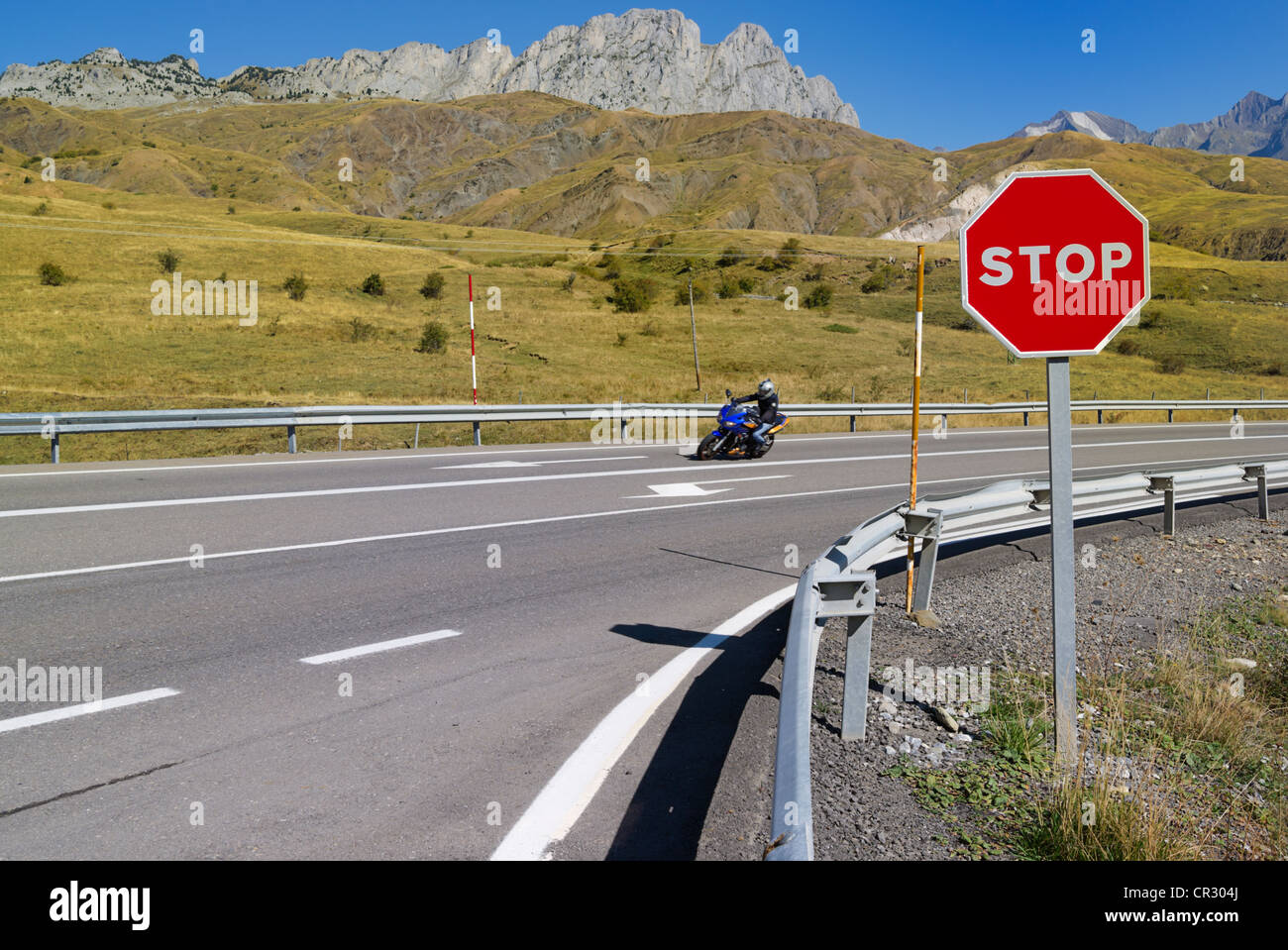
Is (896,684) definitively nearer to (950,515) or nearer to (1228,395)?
(950,515)

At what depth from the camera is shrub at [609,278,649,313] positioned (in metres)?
60.7

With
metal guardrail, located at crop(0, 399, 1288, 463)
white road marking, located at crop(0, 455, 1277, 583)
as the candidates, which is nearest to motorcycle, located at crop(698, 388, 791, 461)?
white road marking, located at crop(0, 455, 1277, 583)

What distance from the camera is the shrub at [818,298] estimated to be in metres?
70.5

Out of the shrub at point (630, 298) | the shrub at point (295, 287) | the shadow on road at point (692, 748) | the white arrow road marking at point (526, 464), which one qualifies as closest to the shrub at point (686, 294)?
the shrub at point (630, 298)

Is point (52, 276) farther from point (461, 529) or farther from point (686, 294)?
point (461, 529)

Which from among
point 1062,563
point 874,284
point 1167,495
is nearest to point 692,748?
point 1062,563

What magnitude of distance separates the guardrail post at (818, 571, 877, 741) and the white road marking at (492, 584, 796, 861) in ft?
3.59

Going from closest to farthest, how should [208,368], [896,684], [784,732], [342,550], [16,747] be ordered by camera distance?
[784,732]
[16,747]
[896,684]
[342,550]
[208,368]

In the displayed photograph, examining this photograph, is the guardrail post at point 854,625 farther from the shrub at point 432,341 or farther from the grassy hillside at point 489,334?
the shrub at point 432,341

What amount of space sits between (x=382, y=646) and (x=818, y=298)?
222 ft

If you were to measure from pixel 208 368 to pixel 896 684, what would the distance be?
108 feet

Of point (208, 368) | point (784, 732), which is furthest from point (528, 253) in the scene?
point (784, 732)

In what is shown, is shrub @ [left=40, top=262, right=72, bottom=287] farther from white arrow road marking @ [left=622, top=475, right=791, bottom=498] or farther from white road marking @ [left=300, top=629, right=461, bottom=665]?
white road marking @ [left=300, top=629, right=461, bottom=665]
